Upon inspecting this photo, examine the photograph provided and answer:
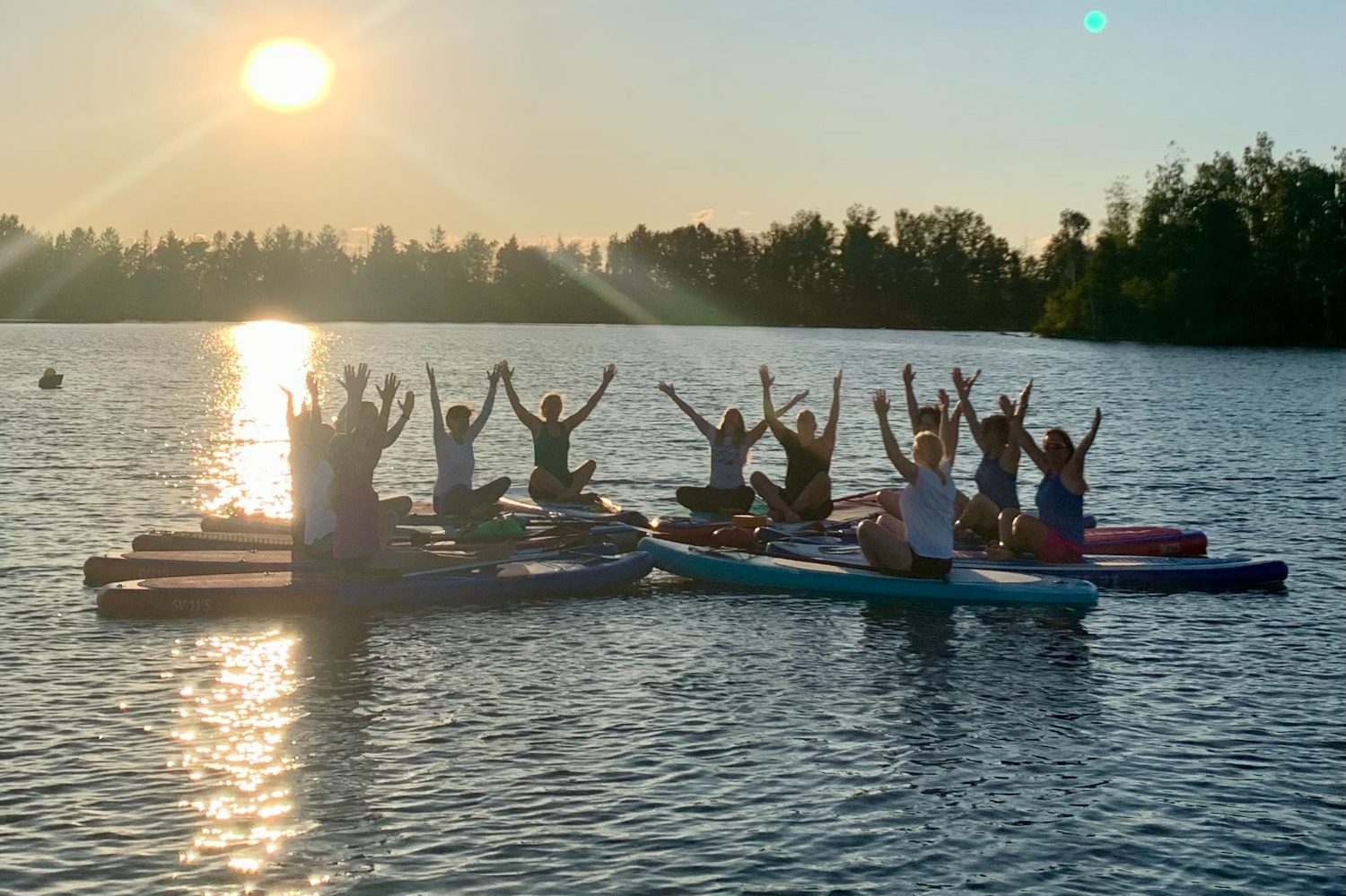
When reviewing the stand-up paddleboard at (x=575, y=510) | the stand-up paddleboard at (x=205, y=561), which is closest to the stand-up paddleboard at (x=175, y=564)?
the stand-up paddleboard at (x=205, y=561)

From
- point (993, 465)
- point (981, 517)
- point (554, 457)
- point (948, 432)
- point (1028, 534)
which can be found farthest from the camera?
point (554, 457)

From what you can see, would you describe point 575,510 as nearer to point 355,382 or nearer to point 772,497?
point 772,497

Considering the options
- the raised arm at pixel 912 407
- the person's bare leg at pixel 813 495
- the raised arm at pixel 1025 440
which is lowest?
the person's bare leg at pixel 813 495

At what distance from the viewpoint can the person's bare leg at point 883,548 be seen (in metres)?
17.1

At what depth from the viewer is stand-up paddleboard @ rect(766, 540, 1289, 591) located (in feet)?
58.9

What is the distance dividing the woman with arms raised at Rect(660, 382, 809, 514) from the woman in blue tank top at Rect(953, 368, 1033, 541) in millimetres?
2940

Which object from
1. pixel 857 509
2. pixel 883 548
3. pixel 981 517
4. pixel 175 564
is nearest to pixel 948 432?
pixel 883 548

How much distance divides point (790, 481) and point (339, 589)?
6847 mm

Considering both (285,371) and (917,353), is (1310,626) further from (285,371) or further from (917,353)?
(917,353)

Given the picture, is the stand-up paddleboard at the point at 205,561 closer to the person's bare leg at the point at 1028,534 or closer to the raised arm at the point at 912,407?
the raised arm at the point at 912,407

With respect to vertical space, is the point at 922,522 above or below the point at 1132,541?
above

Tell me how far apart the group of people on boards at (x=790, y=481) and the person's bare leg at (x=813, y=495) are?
17 mm

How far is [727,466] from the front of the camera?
69.3ft

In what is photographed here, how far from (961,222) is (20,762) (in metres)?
187
